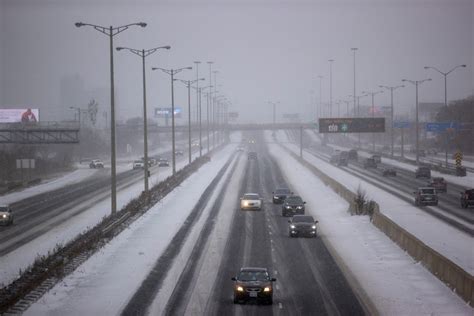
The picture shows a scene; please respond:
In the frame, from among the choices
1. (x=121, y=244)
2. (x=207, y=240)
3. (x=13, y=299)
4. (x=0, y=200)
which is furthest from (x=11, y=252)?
(x=0, y=200)

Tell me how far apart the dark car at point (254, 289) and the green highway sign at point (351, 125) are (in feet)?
266

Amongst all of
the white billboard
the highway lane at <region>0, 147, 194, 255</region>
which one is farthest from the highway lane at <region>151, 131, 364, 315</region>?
the white billboard

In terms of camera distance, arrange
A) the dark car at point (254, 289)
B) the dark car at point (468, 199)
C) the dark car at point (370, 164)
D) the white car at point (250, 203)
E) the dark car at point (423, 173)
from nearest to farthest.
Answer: the dark car at point (254, 289) → the white car at point (250, 203) → the dark car at point (468, 199) → the dark car at point (423, 173) → the dark car at point (370, 164)

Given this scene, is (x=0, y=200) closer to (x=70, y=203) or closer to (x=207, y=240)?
(x=70, y=203)

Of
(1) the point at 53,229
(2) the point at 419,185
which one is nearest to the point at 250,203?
(1) the point at 53,229

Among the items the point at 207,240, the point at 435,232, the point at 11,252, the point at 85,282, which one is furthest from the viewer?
the point at 435,232

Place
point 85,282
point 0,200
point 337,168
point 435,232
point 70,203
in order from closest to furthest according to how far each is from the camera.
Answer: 1. point 85,282
2. point 435,232
3. point 70,203
4. point 0,200
5. point 337,168

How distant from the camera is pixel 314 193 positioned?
75.6 metres

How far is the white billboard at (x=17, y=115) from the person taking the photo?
126m

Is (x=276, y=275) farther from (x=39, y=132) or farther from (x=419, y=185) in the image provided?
(x=39, y=132)

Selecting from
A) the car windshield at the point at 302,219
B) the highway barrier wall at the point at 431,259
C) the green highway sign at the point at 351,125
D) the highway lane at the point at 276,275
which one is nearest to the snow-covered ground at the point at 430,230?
the highway barrier wall at the point at 431,259

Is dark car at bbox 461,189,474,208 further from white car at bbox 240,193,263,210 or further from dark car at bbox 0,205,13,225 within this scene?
dark car at bbox 0,205,13,225

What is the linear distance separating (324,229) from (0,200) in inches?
1418

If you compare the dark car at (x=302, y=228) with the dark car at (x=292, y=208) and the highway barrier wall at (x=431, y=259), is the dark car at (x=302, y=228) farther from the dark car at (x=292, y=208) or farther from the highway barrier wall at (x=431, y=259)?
the dark car at (x=292, y=208)
